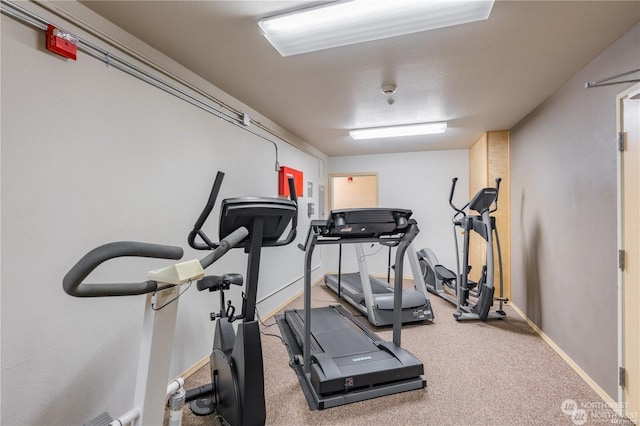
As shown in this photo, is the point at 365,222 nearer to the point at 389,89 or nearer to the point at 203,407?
the point at 389,89

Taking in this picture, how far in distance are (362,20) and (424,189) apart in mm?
4207

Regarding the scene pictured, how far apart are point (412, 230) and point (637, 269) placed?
52.1 inches

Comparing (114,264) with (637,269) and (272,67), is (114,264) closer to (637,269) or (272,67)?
(272,67)

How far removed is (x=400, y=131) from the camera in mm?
3967

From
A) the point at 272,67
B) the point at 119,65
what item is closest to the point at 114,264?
the point at 119,65

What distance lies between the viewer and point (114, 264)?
5.45 feet

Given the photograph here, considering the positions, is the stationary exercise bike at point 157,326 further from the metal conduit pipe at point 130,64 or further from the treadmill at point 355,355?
the metal conduit pipe at point 130,64

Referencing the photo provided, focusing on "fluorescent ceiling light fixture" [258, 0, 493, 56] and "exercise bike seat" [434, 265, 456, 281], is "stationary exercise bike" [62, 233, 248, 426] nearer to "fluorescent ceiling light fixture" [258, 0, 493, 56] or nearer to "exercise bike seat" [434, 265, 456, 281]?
"fluorescent ceiling light fixture" [258, 0, 493, 56]

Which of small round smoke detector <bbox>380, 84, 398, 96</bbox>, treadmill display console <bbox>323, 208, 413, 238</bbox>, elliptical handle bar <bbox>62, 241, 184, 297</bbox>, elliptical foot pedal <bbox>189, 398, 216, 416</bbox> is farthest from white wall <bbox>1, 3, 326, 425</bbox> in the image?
small round smoke detector <bbox>380, 84, 398, 96</bbox>

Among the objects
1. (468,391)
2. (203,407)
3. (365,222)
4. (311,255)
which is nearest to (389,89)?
(365,222)

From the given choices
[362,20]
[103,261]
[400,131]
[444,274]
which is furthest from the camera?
[444,274]

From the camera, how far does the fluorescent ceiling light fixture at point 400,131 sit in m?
3.73

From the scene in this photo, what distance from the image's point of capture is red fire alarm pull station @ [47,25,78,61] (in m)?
1.37

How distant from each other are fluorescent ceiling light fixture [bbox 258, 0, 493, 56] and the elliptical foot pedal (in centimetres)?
242
